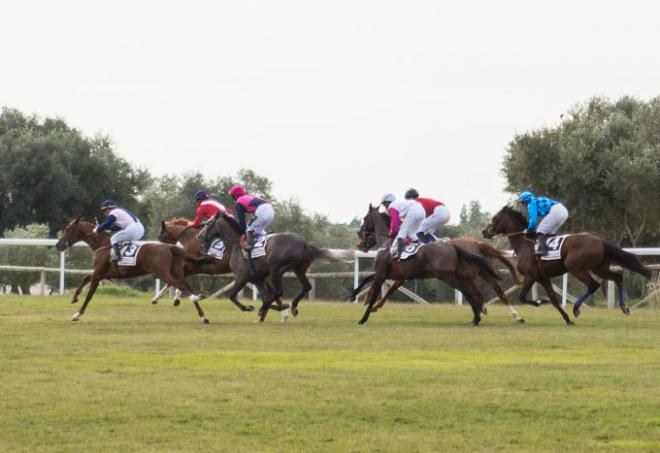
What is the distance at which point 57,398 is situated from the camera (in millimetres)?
11281

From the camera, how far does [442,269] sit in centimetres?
2044

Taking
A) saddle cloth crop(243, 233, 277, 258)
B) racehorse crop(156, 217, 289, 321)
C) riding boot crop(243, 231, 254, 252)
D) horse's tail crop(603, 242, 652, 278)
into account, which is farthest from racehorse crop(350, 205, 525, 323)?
racehorse crop(156, 217, 289, 321)

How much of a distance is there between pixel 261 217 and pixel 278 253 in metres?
0.66

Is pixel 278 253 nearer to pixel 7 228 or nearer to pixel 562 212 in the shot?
pixel 562 212

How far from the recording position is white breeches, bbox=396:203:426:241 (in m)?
20.7

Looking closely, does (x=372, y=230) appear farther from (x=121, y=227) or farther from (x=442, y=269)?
(x=121, y=227)

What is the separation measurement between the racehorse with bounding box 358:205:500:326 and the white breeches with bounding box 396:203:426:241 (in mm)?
307

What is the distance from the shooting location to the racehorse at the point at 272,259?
2139cm

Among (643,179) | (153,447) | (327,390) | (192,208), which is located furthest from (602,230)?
(153,447)

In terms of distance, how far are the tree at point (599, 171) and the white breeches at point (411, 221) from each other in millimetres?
20567

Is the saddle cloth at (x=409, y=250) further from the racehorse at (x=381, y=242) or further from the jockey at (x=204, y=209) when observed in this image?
the jockey at (x=204, y=209)

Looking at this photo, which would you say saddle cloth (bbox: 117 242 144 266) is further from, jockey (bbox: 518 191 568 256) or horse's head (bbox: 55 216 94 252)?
jockey (bbox: 518 191 568 256)

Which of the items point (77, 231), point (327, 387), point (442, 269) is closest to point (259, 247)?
point (442, 269)

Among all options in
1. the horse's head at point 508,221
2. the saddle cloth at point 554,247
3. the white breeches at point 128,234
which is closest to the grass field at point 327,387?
the saddle cloth at point 554,247
